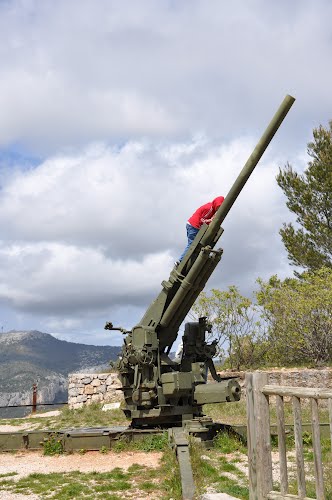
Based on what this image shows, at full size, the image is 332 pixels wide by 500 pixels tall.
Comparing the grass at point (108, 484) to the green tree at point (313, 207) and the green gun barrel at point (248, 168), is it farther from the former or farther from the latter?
the green tree at point (313, 207)

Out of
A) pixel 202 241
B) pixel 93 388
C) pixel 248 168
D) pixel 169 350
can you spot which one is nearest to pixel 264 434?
pixel 202 241

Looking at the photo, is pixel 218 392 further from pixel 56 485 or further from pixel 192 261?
pixel 56 485

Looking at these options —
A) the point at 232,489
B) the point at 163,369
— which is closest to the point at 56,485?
the point at 232,489

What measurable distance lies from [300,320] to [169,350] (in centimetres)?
842

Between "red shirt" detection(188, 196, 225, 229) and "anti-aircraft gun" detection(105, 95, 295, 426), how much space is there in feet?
0.67

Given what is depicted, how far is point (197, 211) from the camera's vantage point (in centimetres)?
1067

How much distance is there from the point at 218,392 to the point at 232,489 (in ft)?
9.31

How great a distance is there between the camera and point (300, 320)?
18.6 m

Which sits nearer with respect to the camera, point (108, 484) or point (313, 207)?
point (108, 484)

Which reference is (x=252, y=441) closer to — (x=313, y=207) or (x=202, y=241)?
(x=202, y=241)

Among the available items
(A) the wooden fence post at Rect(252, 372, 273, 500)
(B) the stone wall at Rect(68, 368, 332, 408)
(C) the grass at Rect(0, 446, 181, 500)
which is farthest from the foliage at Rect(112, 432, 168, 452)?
(B) the stone wall at Rect(68, 368, 332, 408)

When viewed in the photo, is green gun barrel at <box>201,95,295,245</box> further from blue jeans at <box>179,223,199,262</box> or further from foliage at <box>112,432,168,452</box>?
foliage at <box>112,432,168,452</box>

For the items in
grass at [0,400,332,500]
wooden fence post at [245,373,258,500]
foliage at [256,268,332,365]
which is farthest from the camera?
foliage at [256,268,332,365]

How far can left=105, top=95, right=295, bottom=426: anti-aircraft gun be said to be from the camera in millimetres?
10109
